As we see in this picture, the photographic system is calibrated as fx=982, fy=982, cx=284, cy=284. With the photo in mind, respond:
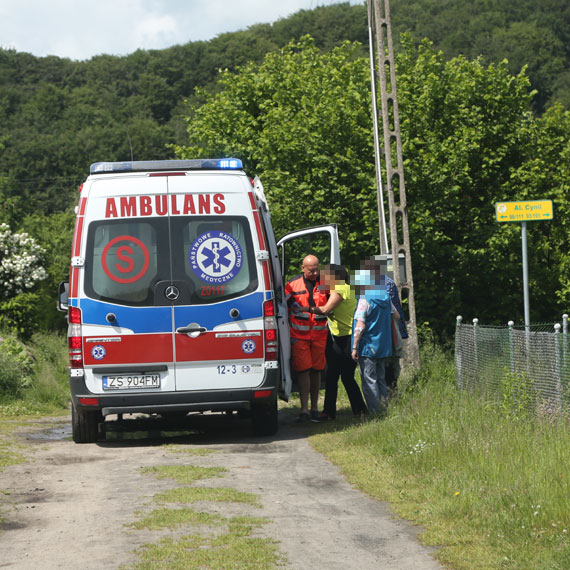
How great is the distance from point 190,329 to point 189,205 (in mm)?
1246

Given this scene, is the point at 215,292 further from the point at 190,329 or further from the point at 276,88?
Result: the point at 276,88

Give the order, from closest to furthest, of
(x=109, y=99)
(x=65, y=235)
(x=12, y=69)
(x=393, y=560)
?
(x=393, y=560)
(x=65, y=235)
(x=109, y=99)
(x=12, y=69)

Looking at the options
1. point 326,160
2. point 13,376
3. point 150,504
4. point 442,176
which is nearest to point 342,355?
Result: point 150,504

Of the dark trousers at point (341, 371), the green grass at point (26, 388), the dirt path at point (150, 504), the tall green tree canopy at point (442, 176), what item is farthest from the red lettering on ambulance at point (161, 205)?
the tall green tree canopy at point (442, 176)

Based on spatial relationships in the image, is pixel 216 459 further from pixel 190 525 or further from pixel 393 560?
pixel 393 560

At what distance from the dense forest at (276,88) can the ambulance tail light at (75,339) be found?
1568 cm

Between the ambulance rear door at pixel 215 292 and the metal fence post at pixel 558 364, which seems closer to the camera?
the metal fence post at pixel 558 364

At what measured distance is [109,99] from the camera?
96.0 m

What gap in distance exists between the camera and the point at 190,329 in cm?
980

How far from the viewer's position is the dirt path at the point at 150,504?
532 cm

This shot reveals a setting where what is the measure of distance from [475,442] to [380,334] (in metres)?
3.40

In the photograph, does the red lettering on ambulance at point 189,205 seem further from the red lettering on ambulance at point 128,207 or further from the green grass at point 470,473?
the green grass at point 470,473

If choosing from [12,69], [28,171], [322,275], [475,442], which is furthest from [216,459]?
[12,69]

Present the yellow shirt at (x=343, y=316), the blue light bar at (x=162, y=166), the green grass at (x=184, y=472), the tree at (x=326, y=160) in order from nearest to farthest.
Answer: the green grass at (x=184, y=472), the blue light bar at (x=162, y=166), the yellow shirt at (x=343, y=316), the tree at (x=326, y=160)
